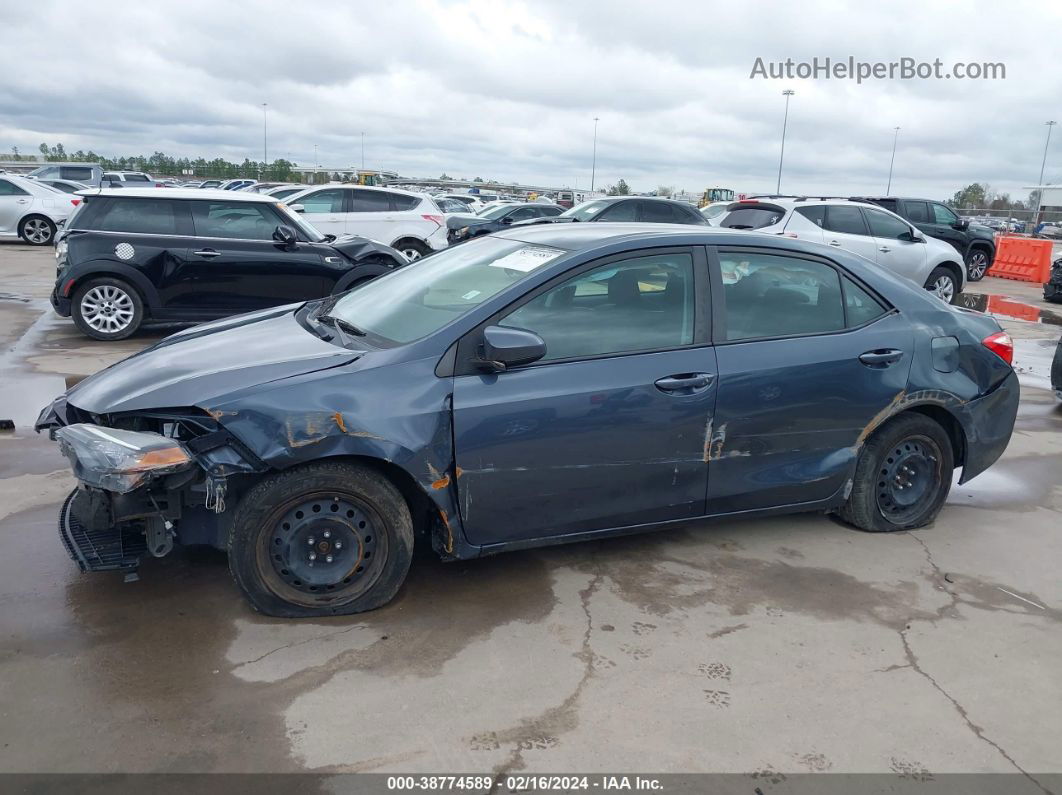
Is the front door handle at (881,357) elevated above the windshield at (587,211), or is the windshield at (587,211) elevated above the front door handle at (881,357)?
the windshield at (587,211)

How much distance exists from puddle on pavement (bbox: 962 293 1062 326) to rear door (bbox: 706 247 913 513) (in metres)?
11.3

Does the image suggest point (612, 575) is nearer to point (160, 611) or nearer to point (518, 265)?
point (518, 265)

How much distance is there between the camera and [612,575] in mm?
4102

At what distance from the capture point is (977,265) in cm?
2042

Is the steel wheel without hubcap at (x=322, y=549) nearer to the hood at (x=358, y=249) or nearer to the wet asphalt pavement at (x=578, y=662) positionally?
the wet asphalt pavement at (x=578, y=662)

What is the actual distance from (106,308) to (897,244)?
11846mm

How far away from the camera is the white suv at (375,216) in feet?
48.8

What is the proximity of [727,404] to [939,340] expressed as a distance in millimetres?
1445

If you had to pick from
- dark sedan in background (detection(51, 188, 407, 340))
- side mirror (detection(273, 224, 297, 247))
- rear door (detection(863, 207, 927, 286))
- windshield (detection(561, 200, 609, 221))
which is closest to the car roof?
dark sedan in background (detection(51, 188, 407, 340))

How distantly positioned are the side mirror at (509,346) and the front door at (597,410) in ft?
0.31

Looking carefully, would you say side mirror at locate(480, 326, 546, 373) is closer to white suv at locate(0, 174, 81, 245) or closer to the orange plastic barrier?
white suv at locate(0, 174, 81, 245)

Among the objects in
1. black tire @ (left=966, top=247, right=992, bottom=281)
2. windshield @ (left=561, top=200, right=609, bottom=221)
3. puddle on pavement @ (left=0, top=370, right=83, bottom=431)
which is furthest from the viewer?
black tire @ (left=966, top=247, right=992, bottom=281)

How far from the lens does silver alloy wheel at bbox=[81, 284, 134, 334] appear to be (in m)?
9.23

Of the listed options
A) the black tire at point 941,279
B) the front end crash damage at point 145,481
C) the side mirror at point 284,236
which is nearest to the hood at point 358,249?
the side mirror at point 284,236
